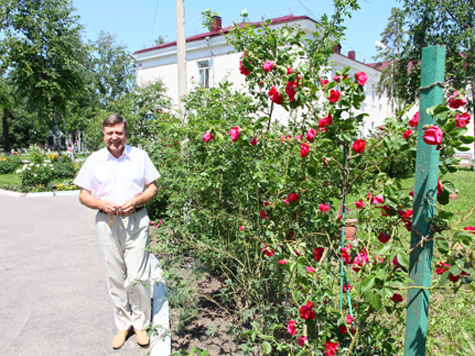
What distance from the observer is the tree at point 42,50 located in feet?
50.0

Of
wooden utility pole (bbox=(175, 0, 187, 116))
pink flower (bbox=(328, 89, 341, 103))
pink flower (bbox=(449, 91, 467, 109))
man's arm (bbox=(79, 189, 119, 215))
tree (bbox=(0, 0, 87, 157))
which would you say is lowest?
man's arm (bbox=(79, 189, 119, 215))

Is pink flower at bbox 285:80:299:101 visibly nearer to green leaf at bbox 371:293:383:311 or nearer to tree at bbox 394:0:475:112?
green leaf at bbox 371:293:383:311

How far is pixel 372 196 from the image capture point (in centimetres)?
182

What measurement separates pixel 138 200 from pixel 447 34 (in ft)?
66.7

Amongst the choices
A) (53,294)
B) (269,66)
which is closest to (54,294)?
(53,294)

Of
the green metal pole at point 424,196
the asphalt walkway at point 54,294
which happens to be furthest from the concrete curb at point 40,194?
the green metal pole at point 424,196

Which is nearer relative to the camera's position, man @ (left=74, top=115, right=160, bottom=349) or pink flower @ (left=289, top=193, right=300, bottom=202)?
pink flower @ (left=289, top=193, right=300, bottom=202)

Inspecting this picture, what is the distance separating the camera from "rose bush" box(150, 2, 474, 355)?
1.62 m

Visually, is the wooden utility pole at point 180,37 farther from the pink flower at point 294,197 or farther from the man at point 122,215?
the pink flower at point 294,197

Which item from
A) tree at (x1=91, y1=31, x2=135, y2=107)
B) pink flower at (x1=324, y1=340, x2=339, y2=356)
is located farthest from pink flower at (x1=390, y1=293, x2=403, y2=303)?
tree at (x1=91, y1=31, x2=135, y2=107)

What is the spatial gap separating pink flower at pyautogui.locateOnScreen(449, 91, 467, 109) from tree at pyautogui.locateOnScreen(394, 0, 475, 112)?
1817 centimetres

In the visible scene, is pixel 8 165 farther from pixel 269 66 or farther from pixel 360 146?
pixel 360 146

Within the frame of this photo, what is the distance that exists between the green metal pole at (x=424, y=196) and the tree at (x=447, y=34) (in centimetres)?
1805

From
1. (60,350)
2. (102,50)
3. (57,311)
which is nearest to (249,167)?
(60,350)
